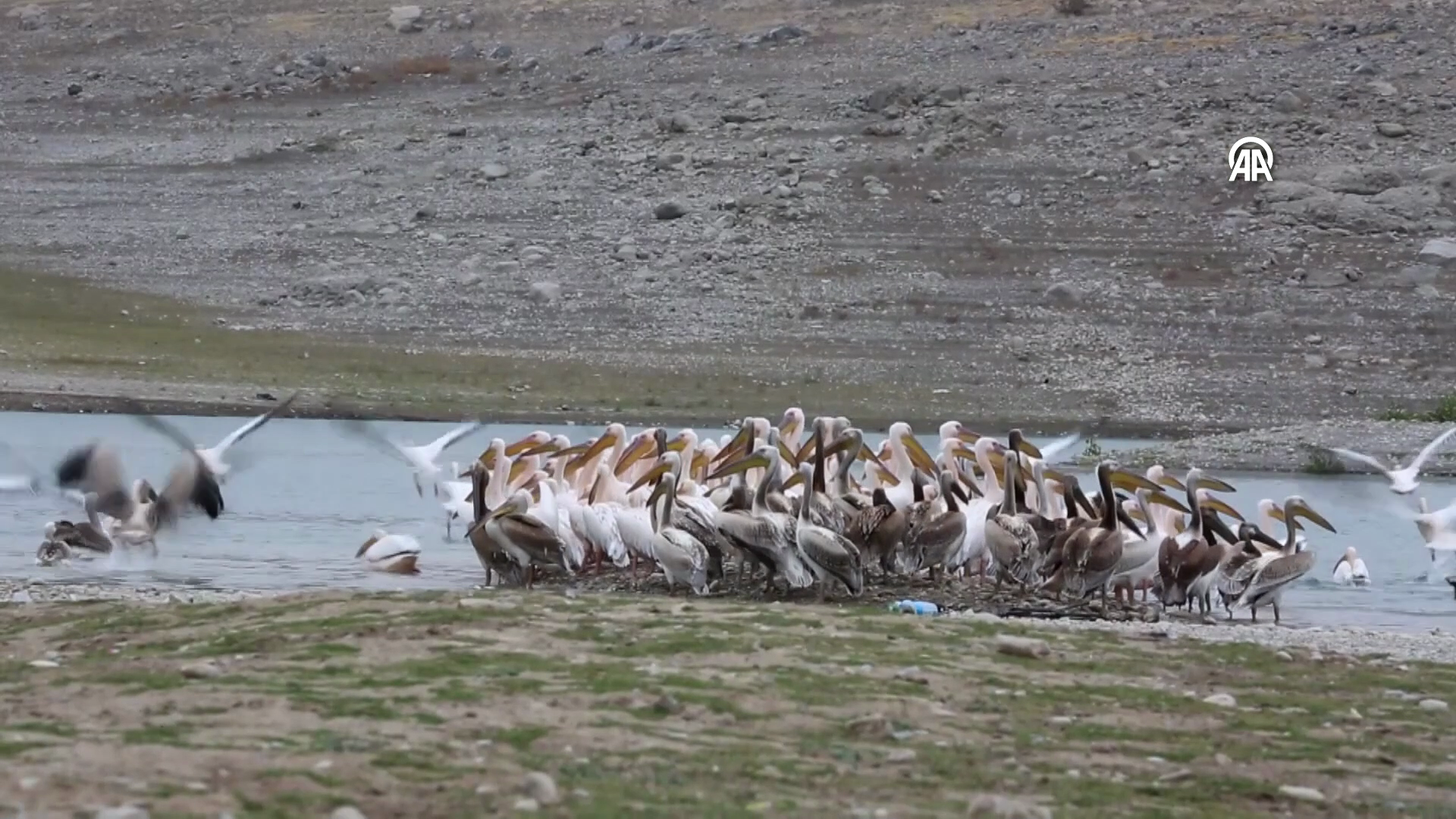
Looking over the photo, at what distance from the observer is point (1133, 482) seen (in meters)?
13.8

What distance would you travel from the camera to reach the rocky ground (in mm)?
24000

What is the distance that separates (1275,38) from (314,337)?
15.7 metres

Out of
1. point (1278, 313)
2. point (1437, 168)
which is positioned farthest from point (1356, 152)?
point (1278, 313)

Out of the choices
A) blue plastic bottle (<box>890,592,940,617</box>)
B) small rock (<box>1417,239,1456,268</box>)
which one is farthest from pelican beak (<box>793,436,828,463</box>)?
small rock (<box>1417,239,1456,268</box>)

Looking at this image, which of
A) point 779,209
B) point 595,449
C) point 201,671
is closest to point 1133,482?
point 595,449

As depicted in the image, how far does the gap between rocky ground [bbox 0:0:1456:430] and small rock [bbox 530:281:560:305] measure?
0.05 meters

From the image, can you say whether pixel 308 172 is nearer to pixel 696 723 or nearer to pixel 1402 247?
pixel 1402 247

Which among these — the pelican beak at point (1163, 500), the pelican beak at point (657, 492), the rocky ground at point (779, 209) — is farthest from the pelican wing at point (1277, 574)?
the rocky ground at point (779, 209)

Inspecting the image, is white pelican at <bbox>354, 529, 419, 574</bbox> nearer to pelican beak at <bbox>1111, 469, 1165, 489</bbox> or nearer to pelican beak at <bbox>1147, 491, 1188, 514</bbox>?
pelican beak at <bbox>1111, 469, 1165, 489</bbox>

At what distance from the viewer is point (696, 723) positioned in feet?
22.3

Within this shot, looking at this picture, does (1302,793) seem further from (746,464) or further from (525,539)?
(746,464)

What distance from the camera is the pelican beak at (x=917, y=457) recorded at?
14.6 metres

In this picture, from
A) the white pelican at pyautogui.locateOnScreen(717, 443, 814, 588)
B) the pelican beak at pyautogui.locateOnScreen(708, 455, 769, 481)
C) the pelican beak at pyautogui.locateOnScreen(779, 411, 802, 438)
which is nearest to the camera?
the white pelican at pyautogui.locateOnScreen(717, 443, 814, 588)

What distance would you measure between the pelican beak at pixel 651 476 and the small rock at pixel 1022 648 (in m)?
4.66
